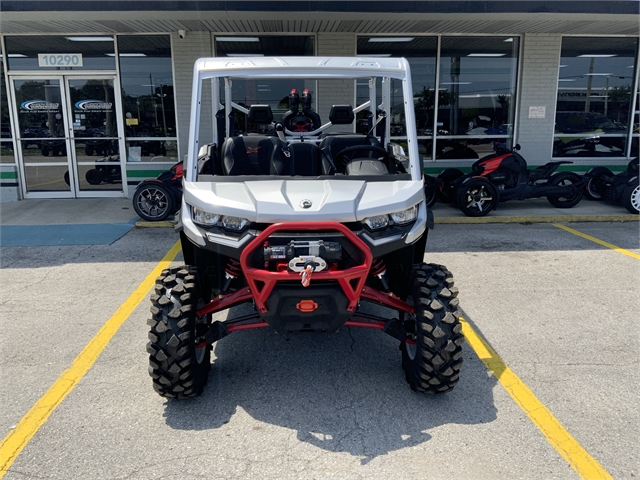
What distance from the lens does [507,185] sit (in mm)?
9406

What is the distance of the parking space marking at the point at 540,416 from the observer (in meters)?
2.94

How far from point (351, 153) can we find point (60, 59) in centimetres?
854

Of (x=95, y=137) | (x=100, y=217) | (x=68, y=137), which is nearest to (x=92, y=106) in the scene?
(x=95, y=137)

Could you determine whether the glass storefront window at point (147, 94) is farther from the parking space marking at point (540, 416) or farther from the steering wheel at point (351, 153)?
the parking space marking at point (540, 416)

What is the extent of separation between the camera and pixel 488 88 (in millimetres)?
11258

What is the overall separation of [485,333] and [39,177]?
9.97m

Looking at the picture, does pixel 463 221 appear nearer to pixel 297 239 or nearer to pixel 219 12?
pixel 219 12

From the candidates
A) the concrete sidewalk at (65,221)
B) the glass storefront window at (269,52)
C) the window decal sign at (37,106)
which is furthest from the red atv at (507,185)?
the window decal sign at (37,106)

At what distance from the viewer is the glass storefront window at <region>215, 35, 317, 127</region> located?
1033cm

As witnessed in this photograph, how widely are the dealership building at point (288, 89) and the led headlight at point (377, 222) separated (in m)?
7.08

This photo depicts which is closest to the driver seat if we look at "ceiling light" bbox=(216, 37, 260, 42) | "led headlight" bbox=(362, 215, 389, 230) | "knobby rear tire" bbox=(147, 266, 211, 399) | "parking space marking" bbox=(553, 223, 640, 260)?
"led headlight" bbox=(362, 215, 389, 230)

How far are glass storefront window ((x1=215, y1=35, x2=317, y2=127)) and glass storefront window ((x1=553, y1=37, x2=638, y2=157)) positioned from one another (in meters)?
5.40

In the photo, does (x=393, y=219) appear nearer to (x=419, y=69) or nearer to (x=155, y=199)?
(x=155, y=199)

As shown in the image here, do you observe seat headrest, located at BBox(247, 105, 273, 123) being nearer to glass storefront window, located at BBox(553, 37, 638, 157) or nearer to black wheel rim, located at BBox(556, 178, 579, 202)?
black wheel rim, located at BBox(556, 178, 579, 202)
